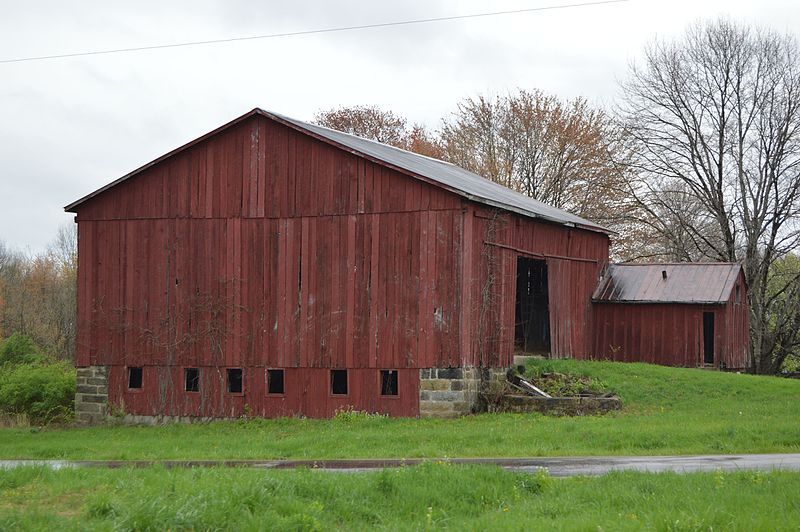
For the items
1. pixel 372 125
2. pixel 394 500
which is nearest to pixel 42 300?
pixel 372 125

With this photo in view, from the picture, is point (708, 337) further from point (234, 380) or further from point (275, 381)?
point (234, 380)

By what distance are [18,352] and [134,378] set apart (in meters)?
13.3

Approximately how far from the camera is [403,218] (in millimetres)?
26719

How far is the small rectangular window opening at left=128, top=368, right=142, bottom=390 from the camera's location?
29.8 metres

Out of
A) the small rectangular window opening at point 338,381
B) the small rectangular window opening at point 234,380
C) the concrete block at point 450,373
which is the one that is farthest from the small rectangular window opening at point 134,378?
the concrete block at point 450,373

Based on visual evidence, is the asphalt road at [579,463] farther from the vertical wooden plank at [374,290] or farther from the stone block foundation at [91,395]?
the stone block foundation at [91,395]

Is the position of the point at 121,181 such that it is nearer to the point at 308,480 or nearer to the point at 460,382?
the point at 460,382

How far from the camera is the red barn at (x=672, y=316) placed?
115 feet

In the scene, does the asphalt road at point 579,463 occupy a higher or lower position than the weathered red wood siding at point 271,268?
lower

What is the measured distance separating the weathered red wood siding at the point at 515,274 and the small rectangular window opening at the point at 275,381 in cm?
566

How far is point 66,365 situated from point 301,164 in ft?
49.4

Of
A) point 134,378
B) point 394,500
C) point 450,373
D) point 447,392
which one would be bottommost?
point 394,500

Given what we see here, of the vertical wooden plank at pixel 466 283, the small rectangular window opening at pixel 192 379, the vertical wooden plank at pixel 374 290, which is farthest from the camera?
the small rectangular window opening at pixel 192 379

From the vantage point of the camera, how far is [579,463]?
16219 mm
